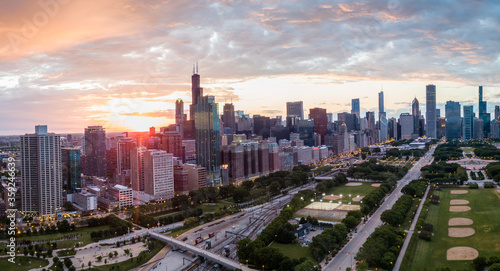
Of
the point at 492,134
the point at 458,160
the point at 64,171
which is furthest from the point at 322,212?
the point at 492,134

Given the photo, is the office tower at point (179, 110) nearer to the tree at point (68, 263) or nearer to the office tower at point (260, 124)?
the office tower at point (260, 124)

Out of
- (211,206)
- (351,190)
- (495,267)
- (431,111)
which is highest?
(431,111)

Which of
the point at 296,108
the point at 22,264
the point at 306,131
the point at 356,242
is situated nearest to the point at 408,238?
the point at 356,242

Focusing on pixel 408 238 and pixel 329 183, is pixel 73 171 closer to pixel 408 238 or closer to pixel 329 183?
pixel 329 183

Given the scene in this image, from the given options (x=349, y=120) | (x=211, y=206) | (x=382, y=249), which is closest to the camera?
(x=382, y=249)

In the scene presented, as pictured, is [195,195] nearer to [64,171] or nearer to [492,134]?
[64,171]

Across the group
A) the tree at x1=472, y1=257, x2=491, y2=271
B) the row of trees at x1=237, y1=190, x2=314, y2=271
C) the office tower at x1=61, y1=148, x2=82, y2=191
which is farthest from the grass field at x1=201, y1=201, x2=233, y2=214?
the tree at x1=472, y1=257, x2=491, y2=271

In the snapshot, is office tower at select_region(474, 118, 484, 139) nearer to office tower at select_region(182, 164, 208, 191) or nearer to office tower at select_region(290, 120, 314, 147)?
office tower at select_region(290, 120, 314, 147)
